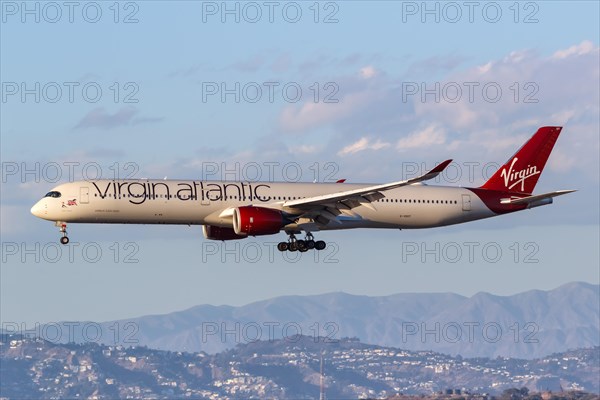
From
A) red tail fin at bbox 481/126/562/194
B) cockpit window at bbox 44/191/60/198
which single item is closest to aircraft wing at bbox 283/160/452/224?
red tail fin at bbox 481/126/562/194

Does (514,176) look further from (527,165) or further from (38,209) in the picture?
(38,209)

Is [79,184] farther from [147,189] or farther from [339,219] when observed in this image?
[339,219]

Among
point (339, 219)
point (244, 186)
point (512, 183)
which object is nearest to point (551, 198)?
point (512, 183)

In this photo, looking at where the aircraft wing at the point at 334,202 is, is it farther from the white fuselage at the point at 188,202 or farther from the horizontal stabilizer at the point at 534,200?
the horizontal stabilizer at the point at 534,200

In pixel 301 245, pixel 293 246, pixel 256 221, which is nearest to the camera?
pixel 256 221

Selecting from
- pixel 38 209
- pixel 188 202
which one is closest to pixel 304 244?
pixel 188 202
